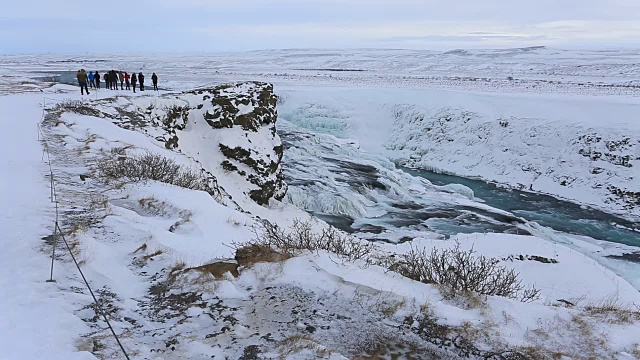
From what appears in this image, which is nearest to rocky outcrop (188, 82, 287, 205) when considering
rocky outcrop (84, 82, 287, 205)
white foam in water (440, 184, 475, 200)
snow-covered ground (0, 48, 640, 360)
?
rocky outcrop (84, 82, 287, 205)

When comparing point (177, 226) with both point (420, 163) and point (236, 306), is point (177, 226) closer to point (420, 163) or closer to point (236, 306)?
point (236, 306)

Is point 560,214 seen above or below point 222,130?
below

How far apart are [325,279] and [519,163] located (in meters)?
27.8

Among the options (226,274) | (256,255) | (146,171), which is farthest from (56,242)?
(146,171)

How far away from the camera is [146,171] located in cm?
1050

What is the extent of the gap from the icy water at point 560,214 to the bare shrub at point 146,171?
17723 millimetres

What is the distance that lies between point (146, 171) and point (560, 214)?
21.0 meters

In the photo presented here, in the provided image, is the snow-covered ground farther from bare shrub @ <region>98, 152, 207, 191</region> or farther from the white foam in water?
the white foam in water

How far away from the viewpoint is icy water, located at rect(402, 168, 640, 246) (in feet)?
66.2

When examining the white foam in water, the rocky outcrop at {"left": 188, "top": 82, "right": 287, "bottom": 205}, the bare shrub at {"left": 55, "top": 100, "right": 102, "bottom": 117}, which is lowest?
the white foam in water

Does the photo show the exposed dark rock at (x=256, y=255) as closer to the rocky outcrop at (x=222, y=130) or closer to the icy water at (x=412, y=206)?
the icy water at (x=412, y=206)

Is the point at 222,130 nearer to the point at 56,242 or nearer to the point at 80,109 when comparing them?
the point at 80,109

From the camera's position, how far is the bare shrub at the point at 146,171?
32.4ft

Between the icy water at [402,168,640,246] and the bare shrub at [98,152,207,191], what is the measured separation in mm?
17723
